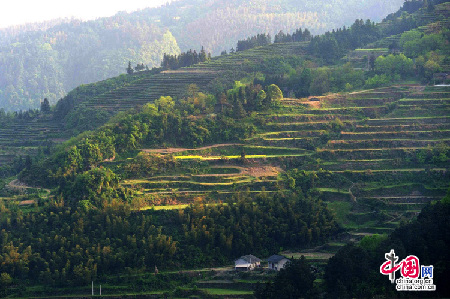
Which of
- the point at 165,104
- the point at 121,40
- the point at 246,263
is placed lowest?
the point at 246,263

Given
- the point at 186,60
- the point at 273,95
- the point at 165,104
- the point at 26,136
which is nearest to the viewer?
the point at 273,95

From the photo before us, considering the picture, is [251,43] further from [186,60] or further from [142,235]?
[142,235]

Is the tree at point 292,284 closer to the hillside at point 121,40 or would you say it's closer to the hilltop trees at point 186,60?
the hilltop trees at point 186,60

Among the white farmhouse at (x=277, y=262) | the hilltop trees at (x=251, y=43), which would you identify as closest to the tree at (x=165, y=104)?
the white farmhouse at (x=277, y=262)

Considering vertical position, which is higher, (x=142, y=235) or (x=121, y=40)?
(x=121, y=40)

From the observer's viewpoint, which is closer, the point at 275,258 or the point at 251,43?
the point at 275,258

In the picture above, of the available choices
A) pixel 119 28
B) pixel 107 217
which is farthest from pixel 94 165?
pixel 119 28

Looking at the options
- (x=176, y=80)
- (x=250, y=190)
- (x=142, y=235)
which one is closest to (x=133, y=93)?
(x=176, y=80)
